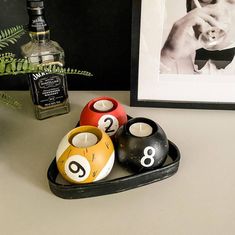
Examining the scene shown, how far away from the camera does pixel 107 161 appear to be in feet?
1.72

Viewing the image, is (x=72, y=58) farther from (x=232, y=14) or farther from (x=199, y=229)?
(x=199, y=229)

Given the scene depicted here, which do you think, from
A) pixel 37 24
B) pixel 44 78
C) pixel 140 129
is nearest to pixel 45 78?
pixel 44 78

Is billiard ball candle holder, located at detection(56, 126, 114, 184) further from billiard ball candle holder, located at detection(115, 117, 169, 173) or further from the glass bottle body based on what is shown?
the glass bottle body

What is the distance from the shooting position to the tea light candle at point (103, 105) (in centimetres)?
62

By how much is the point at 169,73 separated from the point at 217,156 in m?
0.21

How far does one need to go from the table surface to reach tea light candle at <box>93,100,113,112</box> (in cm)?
10

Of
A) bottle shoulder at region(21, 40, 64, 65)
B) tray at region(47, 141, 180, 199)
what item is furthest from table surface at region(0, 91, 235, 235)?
bottle shoulder at region(21, 40, 64, 65)

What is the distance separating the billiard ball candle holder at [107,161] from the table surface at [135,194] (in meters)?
0.02

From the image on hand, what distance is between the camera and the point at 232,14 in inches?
24.9

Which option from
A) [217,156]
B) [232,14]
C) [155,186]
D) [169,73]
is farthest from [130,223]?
[232,14]

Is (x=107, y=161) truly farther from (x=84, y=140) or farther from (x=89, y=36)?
(x=89, y=36)

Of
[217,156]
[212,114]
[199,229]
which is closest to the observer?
[199,229]

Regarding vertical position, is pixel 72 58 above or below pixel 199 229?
above

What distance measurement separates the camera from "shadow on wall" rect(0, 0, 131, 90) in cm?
74
